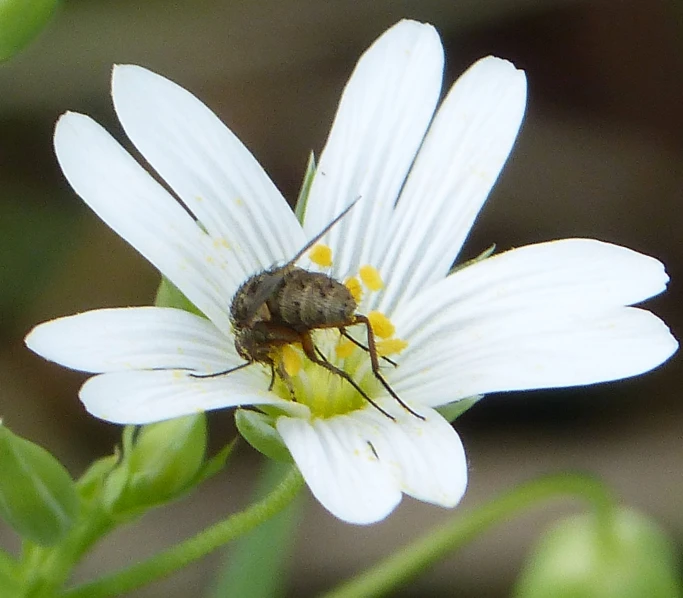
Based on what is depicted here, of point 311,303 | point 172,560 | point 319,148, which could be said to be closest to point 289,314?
point 311,303

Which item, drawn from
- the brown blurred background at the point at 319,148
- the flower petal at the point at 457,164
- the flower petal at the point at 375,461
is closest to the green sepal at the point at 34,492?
the flower petal at the point at 375,461

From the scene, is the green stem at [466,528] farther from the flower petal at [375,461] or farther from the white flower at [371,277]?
the flower petal at [375,461]

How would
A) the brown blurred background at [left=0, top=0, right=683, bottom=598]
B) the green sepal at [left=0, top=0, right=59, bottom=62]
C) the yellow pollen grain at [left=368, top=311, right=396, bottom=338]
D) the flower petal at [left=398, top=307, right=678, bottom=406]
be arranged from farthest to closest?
the brown blurred background at [left=0, top=0, right=683, bottom=598], the yellow pollen grain at [left=368, top=311, right=396, bottom=338], the green sepal at [left=0, top=0, right=59, bottom=62], the flower petal at [left=398, top=307, right=678, bottom=406]

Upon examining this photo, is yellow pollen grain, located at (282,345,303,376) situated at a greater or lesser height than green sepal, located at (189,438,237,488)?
greater

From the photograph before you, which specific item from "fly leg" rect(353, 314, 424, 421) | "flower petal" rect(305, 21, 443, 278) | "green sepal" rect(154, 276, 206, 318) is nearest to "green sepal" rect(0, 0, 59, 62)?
"green sepal" rect(154, 276, 206, 318)

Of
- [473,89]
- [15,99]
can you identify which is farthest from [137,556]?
[473,89]

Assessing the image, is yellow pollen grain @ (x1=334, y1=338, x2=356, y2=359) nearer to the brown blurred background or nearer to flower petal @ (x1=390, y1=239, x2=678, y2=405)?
flower petal @ (x1=390, y1=239, x2=678, y2=405)

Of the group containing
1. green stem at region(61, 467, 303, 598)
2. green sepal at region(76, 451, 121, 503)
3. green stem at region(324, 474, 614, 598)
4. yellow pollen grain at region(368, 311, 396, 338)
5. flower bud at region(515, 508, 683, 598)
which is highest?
yellow pollen grain at region(368, 311, 396, 338)

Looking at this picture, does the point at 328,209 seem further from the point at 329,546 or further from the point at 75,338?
the point at 329,546
